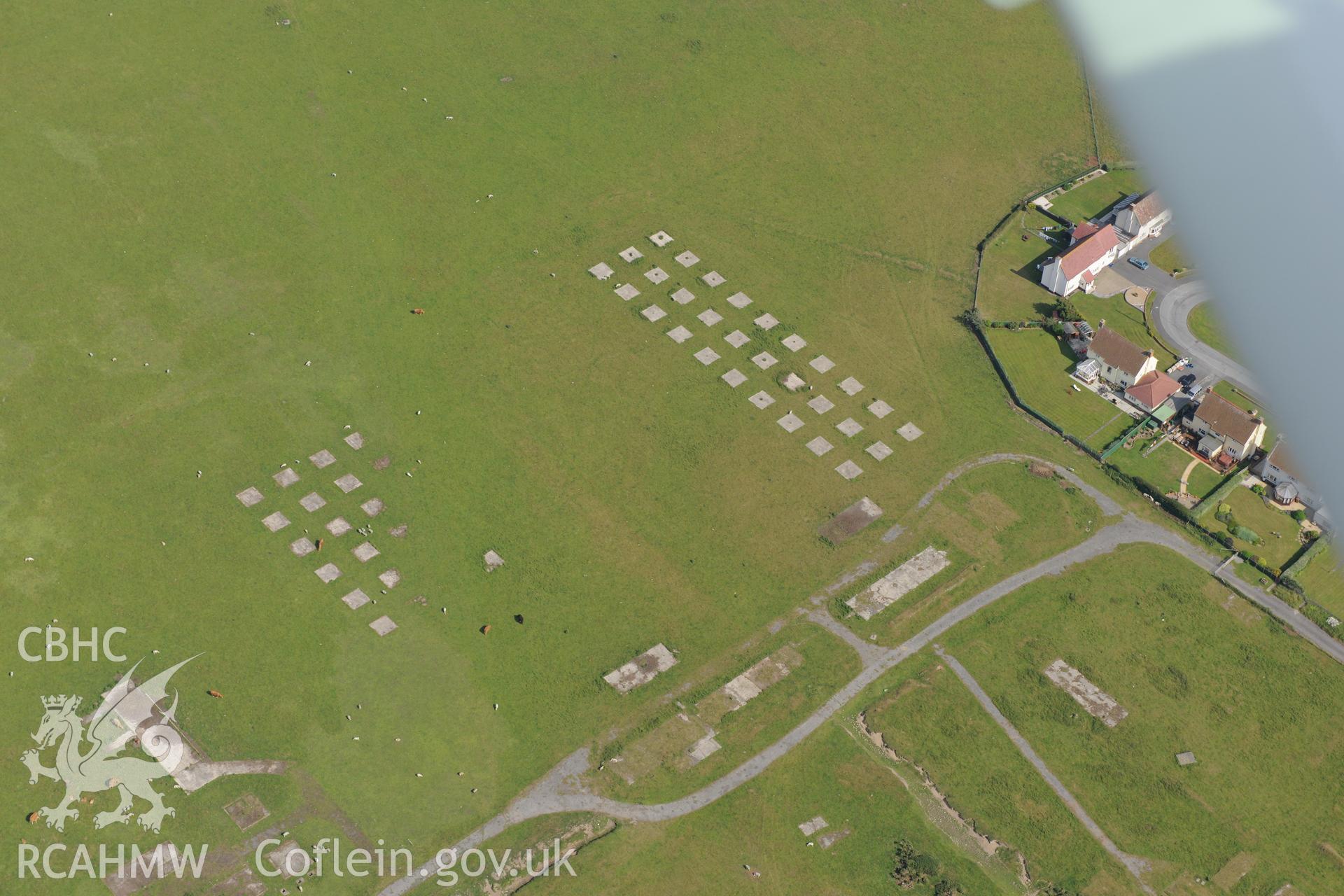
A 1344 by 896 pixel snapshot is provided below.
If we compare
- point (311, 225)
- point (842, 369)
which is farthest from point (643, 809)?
point (311, 225)

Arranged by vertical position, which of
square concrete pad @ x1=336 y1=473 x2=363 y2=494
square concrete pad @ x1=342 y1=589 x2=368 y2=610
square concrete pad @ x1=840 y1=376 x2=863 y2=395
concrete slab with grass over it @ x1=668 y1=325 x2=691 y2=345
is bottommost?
square concrete pad @ x1=342 y1=589 x2=368 y2=610

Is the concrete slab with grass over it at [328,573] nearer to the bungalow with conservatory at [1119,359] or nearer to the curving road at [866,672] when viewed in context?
the curving road at [866,672]

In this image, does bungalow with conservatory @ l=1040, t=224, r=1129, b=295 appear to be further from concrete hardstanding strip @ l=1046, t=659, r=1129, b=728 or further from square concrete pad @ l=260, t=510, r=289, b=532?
square concrete pad @ l=260, t=510, r=289, b=532

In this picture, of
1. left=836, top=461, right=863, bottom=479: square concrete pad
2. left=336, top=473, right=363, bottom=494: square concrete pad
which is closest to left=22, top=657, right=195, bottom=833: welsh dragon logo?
left=336, top=473, right=363, bottom=494: square concrete pad

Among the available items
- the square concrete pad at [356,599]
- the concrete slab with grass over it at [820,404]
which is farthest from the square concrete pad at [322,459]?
the concrete slab with grass over it at [820,404]

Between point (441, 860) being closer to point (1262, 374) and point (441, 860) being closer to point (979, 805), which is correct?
point (979, 805)

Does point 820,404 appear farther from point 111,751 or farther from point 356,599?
point 111,751
